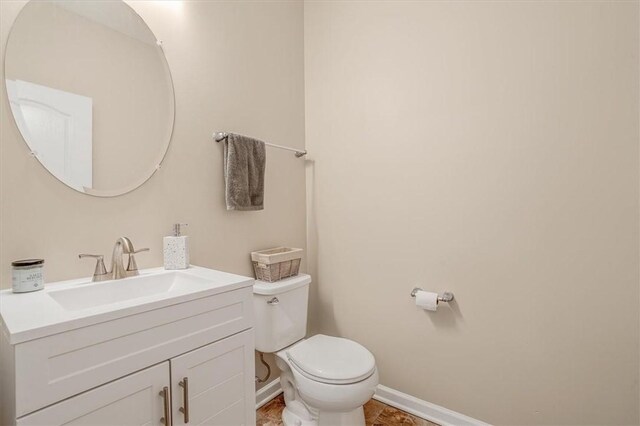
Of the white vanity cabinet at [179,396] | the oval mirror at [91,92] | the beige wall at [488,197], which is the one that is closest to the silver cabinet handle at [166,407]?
the white vanity cabinet at [179,396]

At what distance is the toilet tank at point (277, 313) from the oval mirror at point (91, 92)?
0.74 meters

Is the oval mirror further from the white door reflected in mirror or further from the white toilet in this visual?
the white toilet

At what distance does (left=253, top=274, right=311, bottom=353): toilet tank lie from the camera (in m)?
1.50

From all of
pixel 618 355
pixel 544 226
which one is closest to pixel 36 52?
pixel 544 226

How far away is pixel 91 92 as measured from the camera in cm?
112

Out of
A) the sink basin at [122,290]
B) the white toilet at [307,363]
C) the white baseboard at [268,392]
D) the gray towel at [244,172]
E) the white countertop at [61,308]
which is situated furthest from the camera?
the white baseboard at [268,392]

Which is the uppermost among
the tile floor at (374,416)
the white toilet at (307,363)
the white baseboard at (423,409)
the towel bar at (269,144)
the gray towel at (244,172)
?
the towel bar at (269,144)

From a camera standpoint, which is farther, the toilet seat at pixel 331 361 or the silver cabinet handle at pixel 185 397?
the toilet seat at pixel 331 361

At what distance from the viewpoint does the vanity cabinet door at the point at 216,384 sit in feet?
2.90

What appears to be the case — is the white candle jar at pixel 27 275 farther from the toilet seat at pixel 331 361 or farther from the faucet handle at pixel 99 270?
the toilet seat at pixel 331 361

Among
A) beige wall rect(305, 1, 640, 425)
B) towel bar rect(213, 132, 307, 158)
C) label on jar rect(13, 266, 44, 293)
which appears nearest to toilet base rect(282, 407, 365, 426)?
beige wall rect(305, 1, 640, 425)

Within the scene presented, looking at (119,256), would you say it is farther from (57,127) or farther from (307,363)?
(307,363)

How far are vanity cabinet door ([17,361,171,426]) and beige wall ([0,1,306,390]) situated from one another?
50cm

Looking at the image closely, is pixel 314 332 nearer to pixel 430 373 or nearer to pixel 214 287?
pixel 430 373
